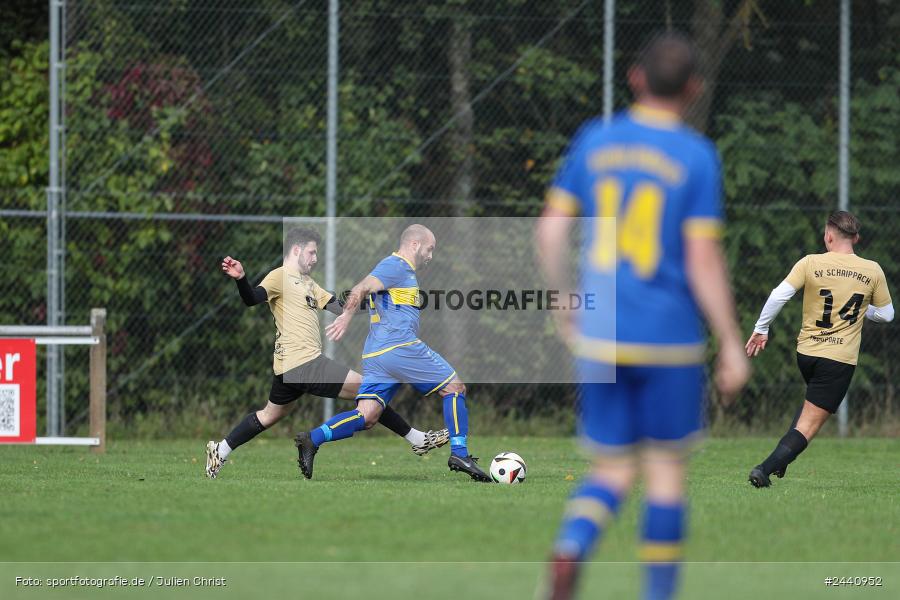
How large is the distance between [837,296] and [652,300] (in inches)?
213

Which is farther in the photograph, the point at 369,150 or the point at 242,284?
the point at 369,150

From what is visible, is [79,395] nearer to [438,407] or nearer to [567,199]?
[438,407]

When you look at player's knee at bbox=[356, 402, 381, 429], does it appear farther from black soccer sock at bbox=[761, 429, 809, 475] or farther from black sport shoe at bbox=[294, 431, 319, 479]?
black soccer sock at bbox=[761, 429, 809, 475]

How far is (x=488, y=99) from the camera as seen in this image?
1602cm

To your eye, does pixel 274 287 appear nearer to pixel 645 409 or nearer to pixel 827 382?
pixel 827 382

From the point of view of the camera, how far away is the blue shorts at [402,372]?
32.0 ft

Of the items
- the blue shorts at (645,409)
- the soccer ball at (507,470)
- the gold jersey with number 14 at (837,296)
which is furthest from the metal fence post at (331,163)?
the blue shorts at (645,409)

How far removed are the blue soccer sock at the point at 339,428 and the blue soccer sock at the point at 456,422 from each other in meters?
0.60

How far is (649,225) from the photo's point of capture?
456 centimetres

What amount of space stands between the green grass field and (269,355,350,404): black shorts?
59cm

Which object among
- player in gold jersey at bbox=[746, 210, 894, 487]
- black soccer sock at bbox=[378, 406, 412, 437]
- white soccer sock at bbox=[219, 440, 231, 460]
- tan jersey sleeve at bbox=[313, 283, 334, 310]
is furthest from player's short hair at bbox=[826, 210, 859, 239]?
white soccer sock at bbox=[219, 440, 231, 460]

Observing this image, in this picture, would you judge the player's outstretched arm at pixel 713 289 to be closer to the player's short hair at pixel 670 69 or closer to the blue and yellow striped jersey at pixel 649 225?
the blue and yellow striped jersey at pixel 649 225

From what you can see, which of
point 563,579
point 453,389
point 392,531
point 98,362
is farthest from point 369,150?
point 563,579

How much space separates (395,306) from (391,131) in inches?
245
